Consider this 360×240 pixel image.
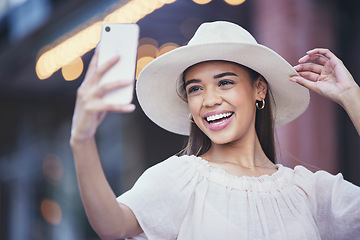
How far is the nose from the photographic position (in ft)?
7.06

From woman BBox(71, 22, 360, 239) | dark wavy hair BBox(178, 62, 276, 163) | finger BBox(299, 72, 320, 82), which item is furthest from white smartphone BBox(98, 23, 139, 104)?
finger BBox(299, 72, 320, 82)

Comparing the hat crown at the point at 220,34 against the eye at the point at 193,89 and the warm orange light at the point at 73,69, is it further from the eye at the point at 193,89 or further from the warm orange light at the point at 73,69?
the warm orange light at the point at 73,69

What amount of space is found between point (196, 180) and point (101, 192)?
1.81 ft

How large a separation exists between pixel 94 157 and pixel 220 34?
91 cm

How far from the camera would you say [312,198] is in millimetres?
2227

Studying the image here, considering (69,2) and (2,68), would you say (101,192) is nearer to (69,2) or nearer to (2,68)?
(69,2)

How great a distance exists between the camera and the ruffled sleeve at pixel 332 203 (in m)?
2.16

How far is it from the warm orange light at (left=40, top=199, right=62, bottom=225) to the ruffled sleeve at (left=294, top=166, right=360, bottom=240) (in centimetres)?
933

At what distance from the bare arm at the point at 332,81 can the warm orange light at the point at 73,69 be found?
517 cm

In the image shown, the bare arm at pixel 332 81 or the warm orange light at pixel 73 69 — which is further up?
the warm orange light at pixel 73 69

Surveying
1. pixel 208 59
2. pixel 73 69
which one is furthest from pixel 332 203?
pixel 73 69

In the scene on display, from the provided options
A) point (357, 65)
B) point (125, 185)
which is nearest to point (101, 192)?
point (357, 65)

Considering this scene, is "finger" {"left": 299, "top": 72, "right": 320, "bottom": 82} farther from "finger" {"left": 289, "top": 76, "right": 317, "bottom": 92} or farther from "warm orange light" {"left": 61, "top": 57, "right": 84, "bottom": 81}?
"warm orange light" {"left": 61, "top": 57, "right": 84, "bottom": 81}

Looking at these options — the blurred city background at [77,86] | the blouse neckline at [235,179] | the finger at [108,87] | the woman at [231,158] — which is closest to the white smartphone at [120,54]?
the finger at [108,87]
